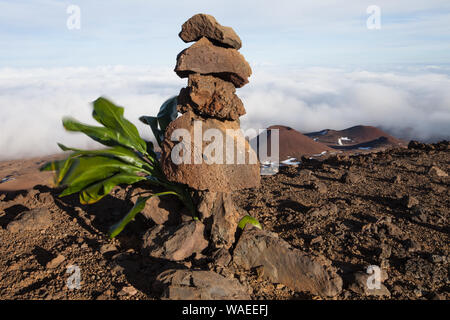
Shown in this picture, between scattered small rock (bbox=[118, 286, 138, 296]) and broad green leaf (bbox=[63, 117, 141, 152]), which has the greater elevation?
broad green leaf (bbox=[63, 117, 141, 152])

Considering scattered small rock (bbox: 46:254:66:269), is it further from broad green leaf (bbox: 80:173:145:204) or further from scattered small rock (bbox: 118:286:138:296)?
scattered small rock (bbox: 118:286:138:296)

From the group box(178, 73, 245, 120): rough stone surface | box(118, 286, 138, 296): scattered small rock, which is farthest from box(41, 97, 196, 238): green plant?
box(178, 73, 245, 120): rough stone surface

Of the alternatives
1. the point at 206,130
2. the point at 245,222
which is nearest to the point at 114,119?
the point at 206,130

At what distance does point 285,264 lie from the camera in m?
3.05

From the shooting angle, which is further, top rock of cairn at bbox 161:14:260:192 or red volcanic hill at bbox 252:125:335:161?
red volcanic hill at bbox 252:125:335:161

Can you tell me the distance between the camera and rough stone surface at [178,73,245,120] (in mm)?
3629

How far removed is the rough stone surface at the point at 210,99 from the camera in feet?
11.9

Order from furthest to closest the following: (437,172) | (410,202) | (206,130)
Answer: (437,172) < (410,202) < (206,130)

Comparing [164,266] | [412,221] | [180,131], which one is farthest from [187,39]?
[412,221]

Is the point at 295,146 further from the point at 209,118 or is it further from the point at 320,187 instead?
the point at 209,118

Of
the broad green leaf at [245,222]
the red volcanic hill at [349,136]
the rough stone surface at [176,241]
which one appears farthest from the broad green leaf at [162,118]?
the red volcanic hill at [349,136]

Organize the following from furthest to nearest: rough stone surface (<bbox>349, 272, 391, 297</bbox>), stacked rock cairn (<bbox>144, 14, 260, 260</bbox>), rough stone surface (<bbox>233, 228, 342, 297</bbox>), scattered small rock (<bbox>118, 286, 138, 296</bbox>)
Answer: stacked rock cairn (<bbox>144, 14, 260, 260</bbox>) < rough stone surface (<bbox>233, 228, 342, 297</bbox>) < rough stone surface (<bbox>349, 272, 391, 297</bbox>) < scattered small rock (<bbox>118, 286, 138, 296</bbox>)

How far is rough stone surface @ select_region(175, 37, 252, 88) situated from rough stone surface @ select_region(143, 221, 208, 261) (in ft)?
5.77

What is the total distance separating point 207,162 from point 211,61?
1181 mm
